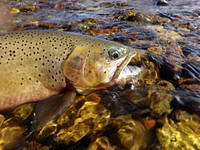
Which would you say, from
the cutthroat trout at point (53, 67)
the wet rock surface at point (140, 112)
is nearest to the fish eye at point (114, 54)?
the cutthroat trout at point (53, 67)

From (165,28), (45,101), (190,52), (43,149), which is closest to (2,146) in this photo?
(43,149)

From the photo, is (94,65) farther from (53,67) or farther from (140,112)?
(140,112)

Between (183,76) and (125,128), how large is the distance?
6.02ft

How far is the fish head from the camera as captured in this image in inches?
150

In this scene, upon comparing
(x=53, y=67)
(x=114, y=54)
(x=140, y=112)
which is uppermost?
(x=114, y=54)

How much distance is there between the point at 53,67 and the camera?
12.8ft

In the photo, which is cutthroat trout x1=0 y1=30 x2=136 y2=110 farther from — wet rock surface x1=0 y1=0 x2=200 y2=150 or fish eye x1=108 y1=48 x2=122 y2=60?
wet rock surface x1=0 y1=0 x2=200 y2=150

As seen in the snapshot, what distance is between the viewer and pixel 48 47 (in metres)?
4.00

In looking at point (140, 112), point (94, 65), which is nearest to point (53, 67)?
point (94, 65)

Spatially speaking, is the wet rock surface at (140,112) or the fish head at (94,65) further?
the fish head at (94,65)

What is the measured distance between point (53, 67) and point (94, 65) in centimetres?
59

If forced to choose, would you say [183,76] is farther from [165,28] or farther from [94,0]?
[94,0]

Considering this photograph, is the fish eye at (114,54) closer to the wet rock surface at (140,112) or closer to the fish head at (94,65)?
the fish head at (94,65)

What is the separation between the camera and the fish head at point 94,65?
3.81 meters
